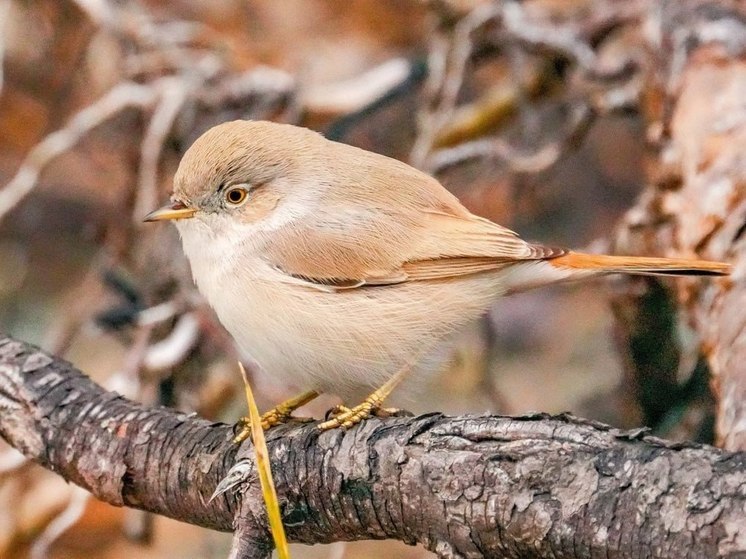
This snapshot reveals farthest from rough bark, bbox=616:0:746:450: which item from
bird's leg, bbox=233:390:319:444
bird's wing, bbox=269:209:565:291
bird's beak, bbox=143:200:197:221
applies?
bird's beak, bbox=143:200:197:221

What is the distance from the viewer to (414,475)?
1.72m

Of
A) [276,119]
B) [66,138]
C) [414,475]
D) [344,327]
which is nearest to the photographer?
[414,475]

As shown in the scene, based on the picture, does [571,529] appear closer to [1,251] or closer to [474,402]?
[474,402]

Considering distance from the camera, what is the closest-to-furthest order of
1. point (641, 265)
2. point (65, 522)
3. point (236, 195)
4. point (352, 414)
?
point (352, 414)
point (641, 265)
point (236, 195)
point (65, 522)

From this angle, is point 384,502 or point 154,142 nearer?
point 384,502

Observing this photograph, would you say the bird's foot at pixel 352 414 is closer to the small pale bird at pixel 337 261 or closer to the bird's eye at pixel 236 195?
the small pale bird at pixel 337 261

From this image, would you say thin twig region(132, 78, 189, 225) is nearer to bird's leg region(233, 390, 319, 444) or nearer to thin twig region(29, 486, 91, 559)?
thin twig region(29, 486, 91, 559)

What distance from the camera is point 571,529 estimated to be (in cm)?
153

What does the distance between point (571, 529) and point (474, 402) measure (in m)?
3.04

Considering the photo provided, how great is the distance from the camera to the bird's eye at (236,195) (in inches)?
96.4

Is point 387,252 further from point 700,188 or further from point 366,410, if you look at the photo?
point 700,188

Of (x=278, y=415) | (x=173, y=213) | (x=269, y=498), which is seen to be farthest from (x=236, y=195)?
(x=269, y=498)

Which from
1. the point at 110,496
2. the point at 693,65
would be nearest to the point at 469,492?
the point at 110,496

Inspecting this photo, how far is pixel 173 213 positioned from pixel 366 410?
0.74 m
